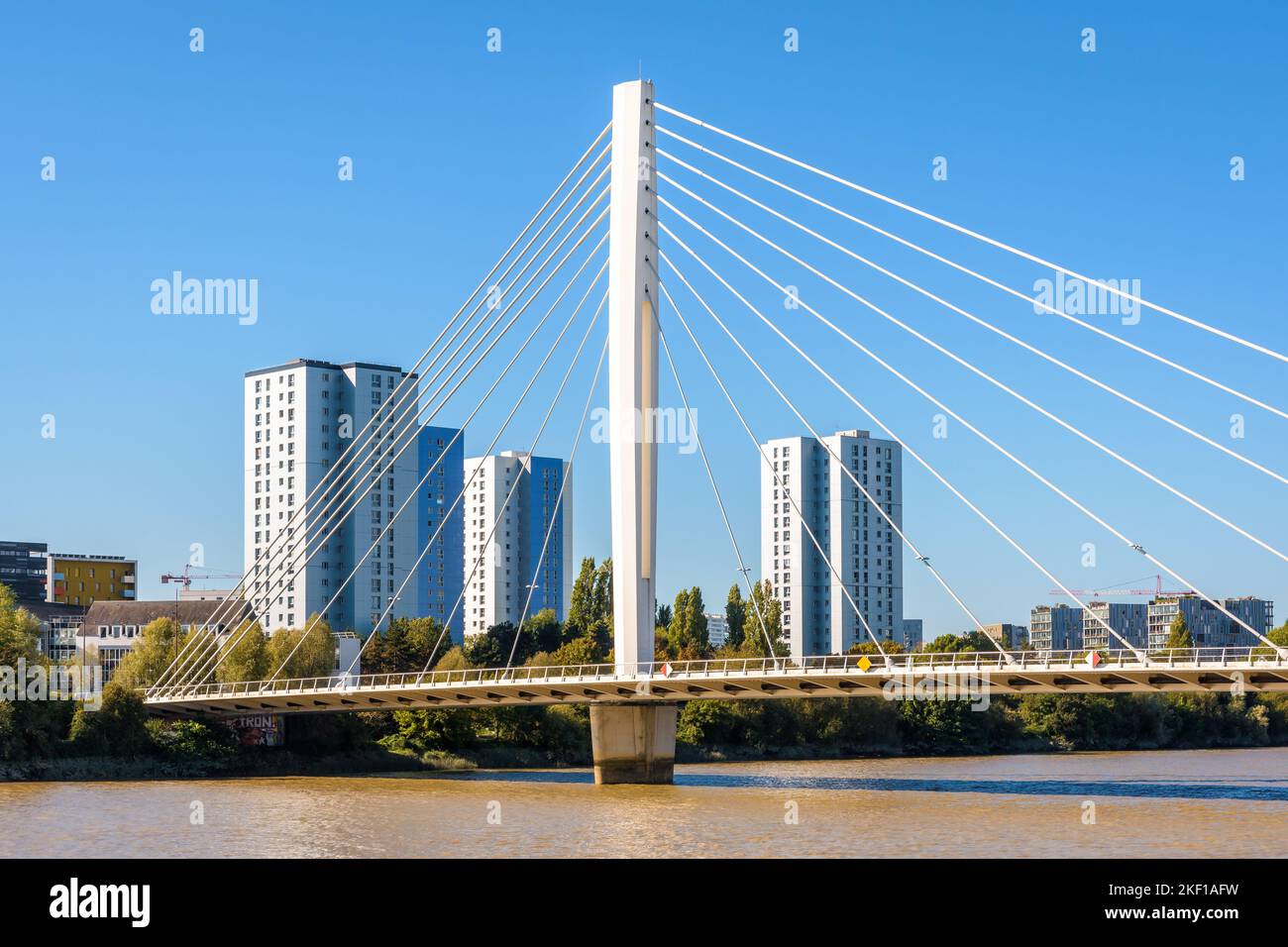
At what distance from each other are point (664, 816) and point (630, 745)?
1148cm

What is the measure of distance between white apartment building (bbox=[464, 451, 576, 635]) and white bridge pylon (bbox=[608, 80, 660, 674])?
10784 cm

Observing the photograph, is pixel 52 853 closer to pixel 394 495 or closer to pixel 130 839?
pixel 130 839

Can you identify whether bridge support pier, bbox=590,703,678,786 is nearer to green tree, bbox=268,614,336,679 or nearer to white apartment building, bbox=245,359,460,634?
green tree, bbox=268,614,336,679

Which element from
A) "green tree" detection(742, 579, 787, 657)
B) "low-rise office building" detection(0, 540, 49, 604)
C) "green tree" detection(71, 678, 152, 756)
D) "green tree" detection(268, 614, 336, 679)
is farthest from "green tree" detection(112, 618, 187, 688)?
"low-rise office building" detection(0, 540, 49, 604)

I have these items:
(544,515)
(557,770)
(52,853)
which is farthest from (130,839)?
(544,515)

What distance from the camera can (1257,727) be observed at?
10312 cm

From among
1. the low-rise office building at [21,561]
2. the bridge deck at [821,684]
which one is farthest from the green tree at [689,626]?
the low-rise office building at [21,561]

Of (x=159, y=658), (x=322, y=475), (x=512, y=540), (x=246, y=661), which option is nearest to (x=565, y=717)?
(x=246, y=661)

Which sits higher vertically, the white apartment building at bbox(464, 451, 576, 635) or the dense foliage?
the white apartment building at bbox(464, 451, 576, 635)

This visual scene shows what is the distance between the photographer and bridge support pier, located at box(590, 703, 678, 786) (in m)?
52.4

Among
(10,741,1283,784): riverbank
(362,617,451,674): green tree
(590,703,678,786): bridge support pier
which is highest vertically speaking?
(362,617,451,674): green tree

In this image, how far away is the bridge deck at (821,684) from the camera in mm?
41312

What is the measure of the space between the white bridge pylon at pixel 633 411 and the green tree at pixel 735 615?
67553 millimetres
